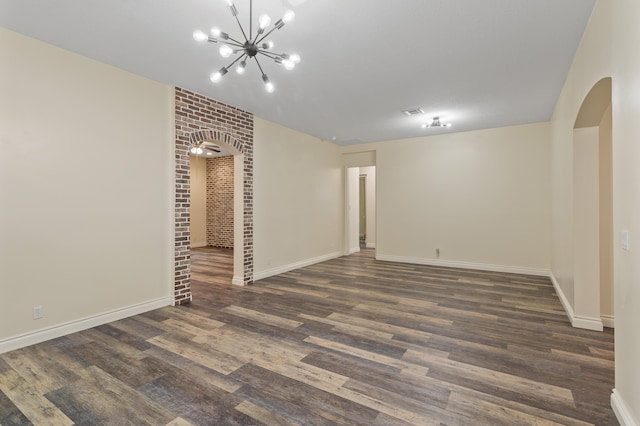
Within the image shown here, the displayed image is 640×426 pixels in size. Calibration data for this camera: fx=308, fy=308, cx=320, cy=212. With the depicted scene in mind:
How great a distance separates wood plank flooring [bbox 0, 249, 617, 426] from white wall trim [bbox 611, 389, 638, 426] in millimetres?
57

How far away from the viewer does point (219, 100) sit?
14.5 feet

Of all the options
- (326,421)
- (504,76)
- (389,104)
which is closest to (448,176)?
(389,104)

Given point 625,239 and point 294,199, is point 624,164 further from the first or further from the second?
point 294,199

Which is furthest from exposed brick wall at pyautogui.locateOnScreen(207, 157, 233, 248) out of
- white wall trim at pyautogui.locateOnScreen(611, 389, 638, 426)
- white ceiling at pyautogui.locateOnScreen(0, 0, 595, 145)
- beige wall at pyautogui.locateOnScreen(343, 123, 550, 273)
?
white wall trim at pyautogui.locateOnScreen(611, 389, 638, 426)

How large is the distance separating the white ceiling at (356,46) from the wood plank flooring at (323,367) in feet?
→ 8.94

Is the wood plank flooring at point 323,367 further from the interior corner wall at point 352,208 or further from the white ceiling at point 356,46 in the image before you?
the interior corner wall at point 352,208

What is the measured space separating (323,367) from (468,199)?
4.94 meters

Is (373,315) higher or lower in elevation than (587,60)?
lower

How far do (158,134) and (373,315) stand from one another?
339 centimetres

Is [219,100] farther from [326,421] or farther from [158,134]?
[326,421]

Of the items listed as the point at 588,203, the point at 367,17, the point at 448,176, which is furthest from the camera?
the point at 448,176

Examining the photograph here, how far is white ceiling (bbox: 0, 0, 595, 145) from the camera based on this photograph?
2314 millimetres

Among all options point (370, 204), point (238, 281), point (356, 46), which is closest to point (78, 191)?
point (238, 281)

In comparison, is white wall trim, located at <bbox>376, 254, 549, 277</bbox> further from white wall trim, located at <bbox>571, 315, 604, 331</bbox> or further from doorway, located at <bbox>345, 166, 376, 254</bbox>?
white wall trim, located at <bbox>571, 315, 604, 331</bbox>
